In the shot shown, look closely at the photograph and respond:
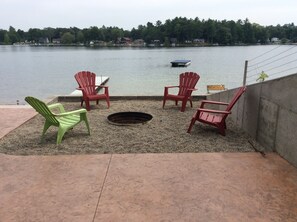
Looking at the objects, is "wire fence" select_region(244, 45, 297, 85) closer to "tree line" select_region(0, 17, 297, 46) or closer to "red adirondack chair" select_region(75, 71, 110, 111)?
"red adirondack chair" select_region(75, 71, 110, 111)

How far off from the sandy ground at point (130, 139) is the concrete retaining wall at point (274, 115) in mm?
206

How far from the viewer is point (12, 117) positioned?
5.26 metres

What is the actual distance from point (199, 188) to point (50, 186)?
1.40 m

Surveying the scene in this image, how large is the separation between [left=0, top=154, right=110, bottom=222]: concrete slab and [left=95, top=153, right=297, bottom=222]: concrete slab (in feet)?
0.49

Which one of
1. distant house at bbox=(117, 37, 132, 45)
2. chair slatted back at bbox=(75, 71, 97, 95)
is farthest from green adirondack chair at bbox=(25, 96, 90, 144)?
distant house at bbox=(117, 37, 132, 45)

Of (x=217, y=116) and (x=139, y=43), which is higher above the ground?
(x=139, y=43)

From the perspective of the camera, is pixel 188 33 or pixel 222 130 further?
pixel 188 33

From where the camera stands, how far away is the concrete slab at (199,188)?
2.21 m

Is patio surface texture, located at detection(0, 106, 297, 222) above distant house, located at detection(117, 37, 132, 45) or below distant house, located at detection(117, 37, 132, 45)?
below

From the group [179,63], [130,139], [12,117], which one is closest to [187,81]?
[130,139]

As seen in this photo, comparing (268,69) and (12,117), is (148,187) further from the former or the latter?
(268,69)

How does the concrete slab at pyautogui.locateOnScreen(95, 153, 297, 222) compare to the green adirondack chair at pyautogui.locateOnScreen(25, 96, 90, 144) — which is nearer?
the concrete slab at pyautogui.locateOnScreen(95, 153, 297, 222)

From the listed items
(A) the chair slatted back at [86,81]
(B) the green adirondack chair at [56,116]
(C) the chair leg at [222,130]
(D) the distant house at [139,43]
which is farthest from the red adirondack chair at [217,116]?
(D) the distant house at [139,43]

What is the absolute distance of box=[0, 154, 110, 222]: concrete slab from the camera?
223 cm
